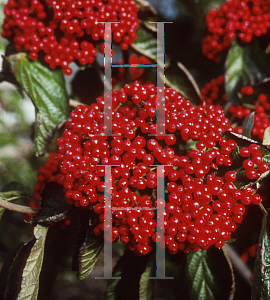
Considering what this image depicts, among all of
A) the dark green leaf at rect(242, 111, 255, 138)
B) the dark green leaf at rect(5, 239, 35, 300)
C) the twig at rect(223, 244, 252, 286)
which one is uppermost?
the dark green leaf at rect(242, 111, 255, 138)

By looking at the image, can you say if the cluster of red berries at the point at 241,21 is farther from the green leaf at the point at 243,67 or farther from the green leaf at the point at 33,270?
the green leaf at the point at 33,270

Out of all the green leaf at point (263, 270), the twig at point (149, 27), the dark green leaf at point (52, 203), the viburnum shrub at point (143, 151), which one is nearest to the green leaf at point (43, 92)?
the viburnum shrub at point (143, 151)

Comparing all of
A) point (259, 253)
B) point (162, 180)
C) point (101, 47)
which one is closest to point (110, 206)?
point (162, 180)

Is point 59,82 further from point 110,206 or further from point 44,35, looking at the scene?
point 110,206

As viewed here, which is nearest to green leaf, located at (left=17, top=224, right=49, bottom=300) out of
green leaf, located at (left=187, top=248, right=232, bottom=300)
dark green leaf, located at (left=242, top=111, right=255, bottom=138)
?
green leaf, located at (left=187, top=248, right=232, bottom=300)

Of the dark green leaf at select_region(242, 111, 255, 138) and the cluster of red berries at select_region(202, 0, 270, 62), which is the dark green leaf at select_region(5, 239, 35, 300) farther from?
the cluster of red berries at select_region(202, 0, 270, 62)
